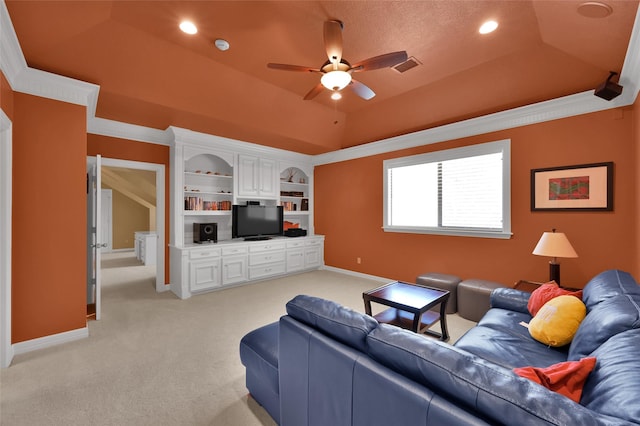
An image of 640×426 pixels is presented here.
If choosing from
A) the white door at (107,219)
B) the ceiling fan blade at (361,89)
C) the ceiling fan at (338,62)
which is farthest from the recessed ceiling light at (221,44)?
the white door at (107,219)

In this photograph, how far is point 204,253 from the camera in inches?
178

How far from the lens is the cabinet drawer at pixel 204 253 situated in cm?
438

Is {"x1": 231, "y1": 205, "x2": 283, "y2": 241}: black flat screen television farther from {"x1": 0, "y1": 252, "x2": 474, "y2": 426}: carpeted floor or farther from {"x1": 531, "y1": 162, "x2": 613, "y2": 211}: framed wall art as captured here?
{"x1": 531, "y1": 162, "x2": 613, "y2": 211}: framed wall art

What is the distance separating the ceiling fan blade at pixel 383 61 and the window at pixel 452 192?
236 centimetres

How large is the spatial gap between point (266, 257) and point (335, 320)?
4114 millimetres

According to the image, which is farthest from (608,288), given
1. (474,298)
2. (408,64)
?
(408,64)

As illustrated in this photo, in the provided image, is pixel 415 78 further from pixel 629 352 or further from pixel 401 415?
pixel 401 415

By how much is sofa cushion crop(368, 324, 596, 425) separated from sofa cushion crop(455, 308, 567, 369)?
0.83 metres

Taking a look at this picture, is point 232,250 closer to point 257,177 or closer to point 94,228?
point 257,177

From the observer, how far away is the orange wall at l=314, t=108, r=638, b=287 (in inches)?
118

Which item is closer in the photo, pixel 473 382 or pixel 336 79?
pixel 473 382

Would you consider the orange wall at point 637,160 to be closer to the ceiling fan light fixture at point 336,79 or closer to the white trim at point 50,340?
the ceiling fan light fixture at point 336,79

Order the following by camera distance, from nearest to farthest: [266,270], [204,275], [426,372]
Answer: [426,372]
[204,275]
[266,270]

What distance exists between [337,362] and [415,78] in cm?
371
